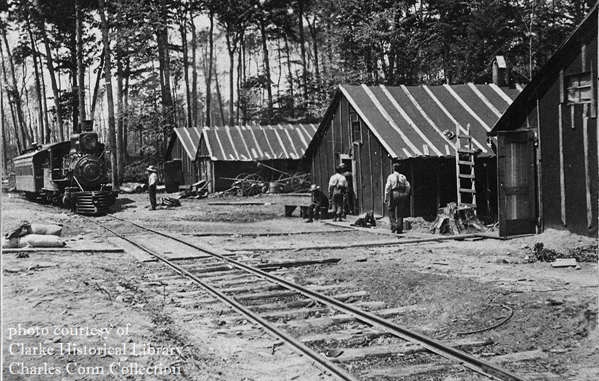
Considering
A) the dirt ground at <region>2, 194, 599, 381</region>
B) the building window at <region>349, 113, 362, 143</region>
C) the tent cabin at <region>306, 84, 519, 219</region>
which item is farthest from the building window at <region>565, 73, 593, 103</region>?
the building window at <region>349, 113, 362, 143</region>

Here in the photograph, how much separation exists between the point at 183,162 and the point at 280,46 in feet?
73.1

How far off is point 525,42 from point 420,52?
778cm

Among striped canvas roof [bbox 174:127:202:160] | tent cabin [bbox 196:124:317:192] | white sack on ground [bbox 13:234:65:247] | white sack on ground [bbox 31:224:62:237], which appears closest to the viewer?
white sack on ground [bbox 13:234:65:247]

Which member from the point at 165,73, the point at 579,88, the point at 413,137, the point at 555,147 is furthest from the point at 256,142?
the point at 579,88

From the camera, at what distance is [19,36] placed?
124 ft

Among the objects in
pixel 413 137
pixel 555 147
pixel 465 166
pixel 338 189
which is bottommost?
pixel 338 189

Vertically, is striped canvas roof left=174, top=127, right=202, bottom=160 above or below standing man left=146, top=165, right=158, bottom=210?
above

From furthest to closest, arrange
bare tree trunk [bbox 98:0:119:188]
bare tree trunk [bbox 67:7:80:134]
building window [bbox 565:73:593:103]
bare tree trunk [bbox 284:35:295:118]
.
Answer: bare tree trunk [bbox 284:35:295:118]
bare tree trunk [bbox 67:7:80:134]
bare tree trunk [bbox 98:0:119:188]
building window [bbox 565:73:593:103]

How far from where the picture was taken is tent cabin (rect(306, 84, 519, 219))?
62.9 feet

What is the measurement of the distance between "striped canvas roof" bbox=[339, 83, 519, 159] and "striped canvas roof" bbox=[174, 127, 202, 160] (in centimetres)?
1985

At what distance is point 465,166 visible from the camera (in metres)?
19.2

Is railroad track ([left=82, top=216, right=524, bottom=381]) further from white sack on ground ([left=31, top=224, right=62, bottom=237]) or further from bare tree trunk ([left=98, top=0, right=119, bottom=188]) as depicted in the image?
bare tree trunk ([left=98, top=0, right=119, bottom=188])

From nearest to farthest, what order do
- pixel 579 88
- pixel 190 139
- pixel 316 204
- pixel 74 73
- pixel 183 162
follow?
pixel 579 88, pixel 316 204, pixel 190 139, pixel 183 162, pixel 74 73

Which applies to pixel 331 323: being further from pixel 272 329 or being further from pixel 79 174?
pixel 79 174
